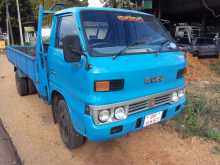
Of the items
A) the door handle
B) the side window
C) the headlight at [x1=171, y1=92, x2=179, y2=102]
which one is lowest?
the headlight at [x1=171, y1=92, x2=179, y2=102]

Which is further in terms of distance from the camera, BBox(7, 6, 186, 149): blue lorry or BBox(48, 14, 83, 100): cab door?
BBox(48, 14, 83, 100): cab door

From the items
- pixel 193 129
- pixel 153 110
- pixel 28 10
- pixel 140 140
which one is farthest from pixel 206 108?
pixel 28 10

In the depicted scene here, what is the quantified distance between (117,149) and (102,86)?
4.72ft

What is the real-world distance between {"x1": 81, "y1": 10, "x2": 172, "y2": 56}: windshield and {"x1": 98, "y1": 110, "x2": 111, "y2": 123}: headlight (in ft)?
2.17

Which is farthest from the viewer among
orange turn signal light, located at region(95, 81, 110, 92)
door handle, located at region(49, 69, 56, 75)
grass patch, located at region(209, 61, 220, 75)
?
grass patch, located at region(209, 61, 220, 75)

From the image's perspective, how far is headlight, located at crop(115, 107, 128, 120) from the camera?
256 centimetres

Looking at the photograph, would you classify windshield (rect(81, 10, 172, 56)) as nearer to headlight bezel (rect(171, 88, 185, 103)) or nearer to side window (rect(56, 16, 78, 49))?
side window (rect(56, 16, 78, 49))

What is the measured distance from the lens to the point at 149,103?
2.85m

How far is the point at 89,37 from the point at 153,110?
1.25 m

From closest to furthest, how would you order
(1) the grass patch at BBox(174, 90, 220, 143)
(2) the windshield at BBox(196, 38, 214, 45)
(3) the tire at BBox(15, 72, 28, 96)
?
(1) the grass patch at BBox(174, 90, 220, 143), (3) the tire at BBox(15, 72, 28, 96), (2) the windshield at BBox(196, 38, 214, 45)

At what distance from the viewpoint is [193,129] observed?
12.6ft

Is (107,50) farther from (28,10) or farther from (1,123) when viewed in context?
(28,10)

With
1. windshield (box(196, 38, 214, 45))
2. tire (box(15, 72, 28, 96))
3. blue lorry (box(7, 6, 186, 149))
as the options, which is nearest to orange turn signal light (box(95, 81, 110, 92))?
blue lorry (box(7, 6, 186, 149))

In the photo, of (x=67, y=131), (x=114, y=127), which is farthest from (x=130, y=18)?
(x=67, y=131)
